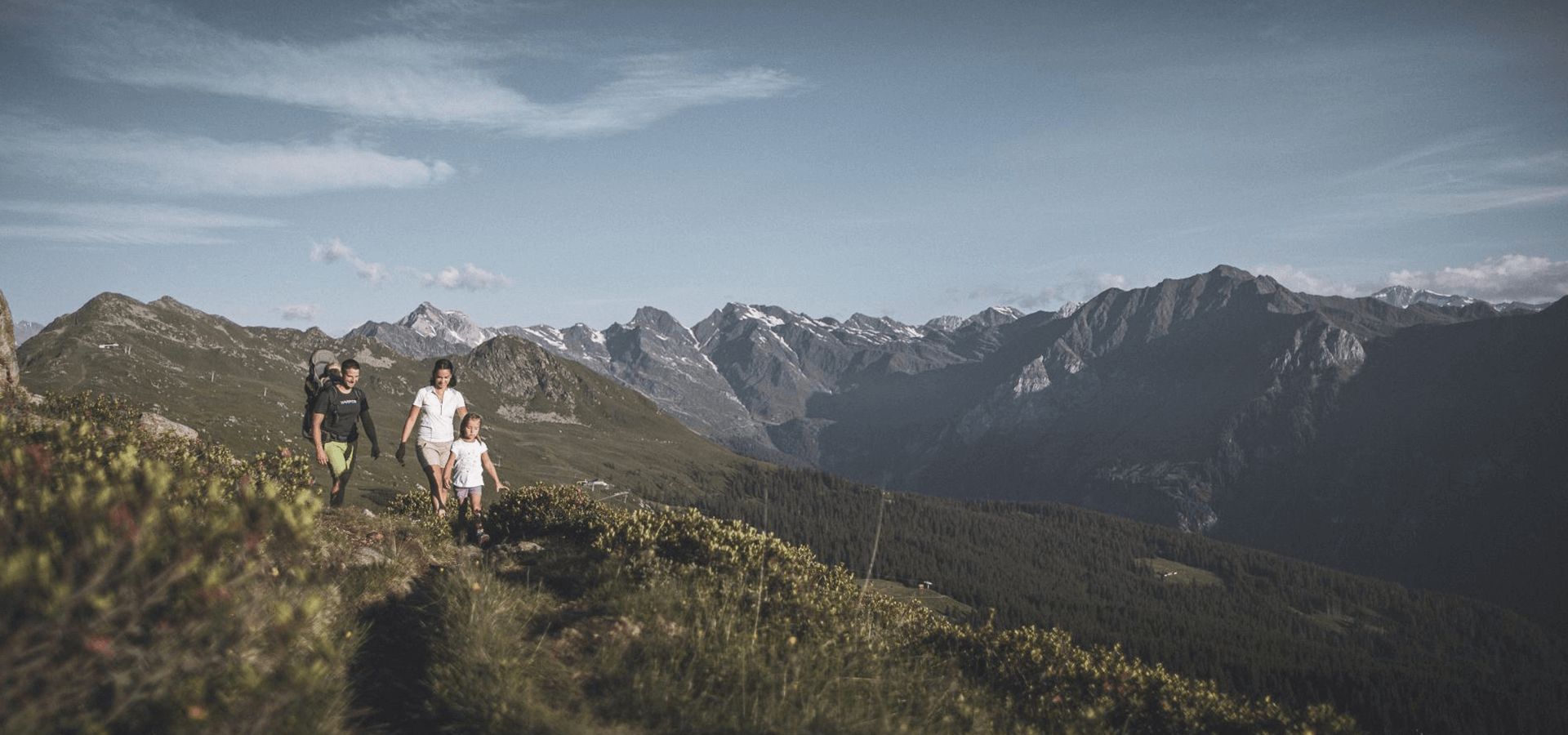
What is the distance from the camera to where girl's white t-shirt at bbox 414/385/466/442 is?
17.2m

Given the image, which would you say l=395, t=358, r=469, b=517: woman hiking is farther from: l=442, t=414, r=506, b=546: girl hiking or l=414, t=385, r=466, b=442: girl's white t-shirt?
l=442, t=414, r=506, b=546: girl hiking

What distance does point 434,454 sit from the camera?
1720cm

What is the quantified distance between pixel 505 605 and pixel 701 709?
9.95ft

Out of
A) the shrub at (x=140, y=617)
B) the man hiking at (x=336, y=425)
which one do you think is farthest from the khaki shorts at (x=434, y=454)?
the shrub at (x=140, y=617)

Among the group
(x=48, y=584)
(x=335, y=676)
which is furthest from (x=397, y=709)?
(x=48, y=584)

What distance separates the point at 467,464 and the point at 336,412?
307cm

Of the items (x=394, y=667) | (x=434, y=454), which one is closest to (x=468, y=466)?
(x=434, y=454)

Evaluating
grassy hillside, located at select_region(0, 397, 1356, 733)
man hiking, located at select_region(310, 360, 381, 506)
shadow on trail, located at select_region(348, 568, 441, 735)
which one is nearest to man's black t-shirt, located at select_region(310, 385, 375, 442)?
man hiking, located at select_region(310, 360, 381, 506)

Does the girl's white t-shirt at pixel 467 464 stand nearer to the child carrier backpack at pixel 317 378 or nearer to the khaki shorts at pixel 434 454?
the khaki shorts at pixel 434 454

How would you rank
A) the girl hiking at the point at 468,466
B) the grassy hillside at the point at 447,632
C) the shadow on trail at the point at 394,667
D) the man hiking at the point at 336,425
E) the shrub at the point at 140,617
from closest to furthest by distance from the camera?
the shrub at the point at 140,617 → the grassy hillside at the point at 447,632 → the shadow on trail at the point at 394,667 → the man hiking at the point at 336,425 → the girl hiking at the point at 468,466

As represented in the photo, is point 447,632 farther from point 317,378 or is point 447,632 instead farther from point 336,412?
point 317,378

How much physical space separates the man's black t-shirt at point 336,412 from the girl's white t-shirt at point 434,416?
122 cm

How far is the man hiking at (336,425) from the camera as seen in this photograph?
1645cm

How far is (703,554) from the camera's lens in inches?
440
